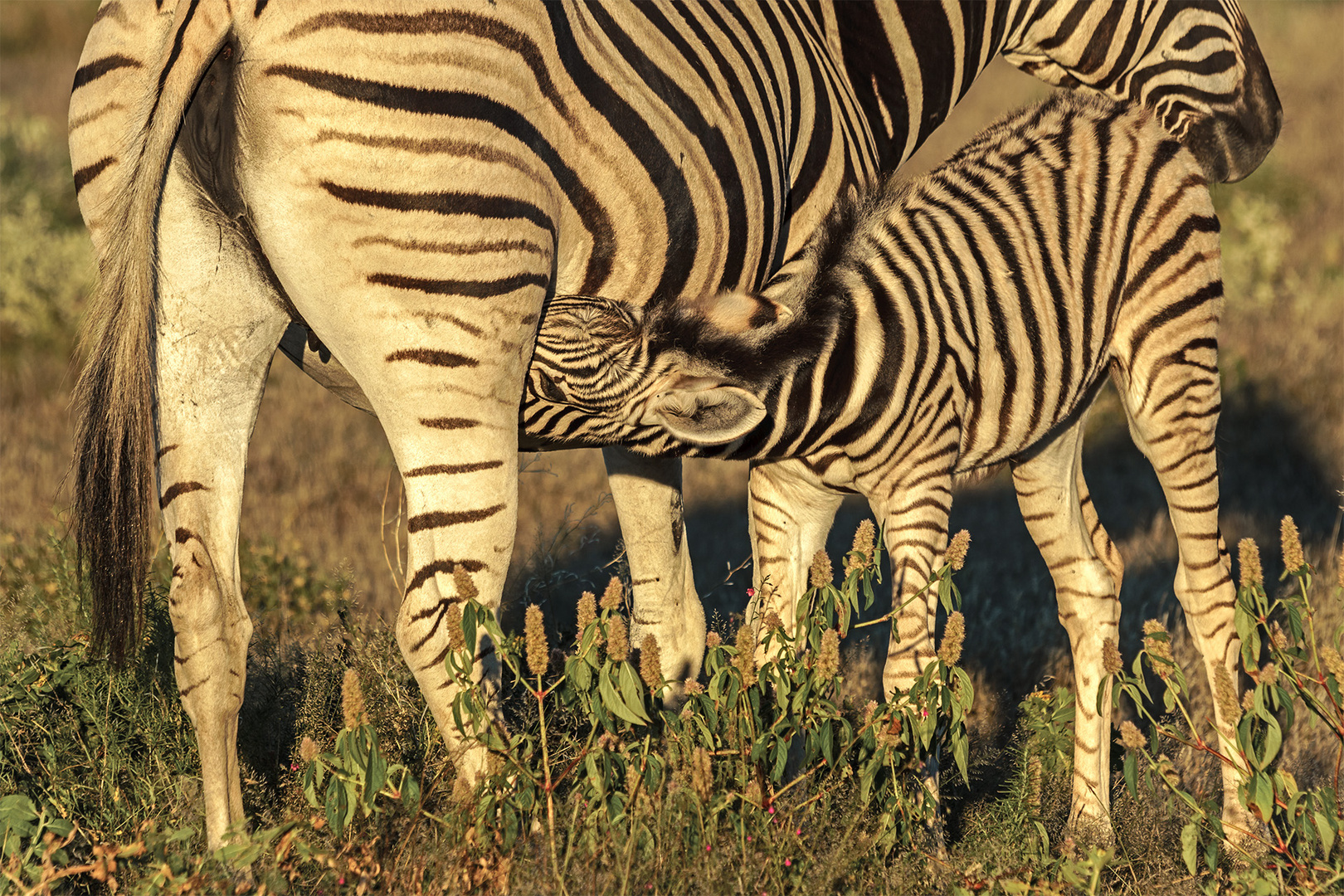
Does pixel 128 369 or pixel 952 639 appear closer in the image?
pixel 952 639

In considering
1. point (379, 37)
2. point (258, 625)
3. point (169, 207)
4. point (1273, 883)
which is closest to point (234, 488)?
point (169, 207)

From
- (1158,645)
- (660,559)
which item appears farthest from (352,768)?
(660,559)

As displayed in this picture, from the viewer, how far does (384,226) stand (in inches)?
126

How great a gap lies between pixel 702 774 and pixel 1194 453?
2529mm

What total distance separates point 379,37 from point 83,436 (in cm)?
147

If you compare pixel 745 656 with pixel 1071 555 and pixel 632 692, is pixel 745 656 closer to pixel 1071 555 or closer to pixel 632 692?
pixel 632 692

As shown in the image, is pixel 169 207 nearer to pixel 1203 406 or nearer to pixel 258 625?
pixel 258 625

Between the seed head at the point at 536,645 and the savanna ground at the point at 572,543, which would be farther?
the savanna ground at the point at 572,543

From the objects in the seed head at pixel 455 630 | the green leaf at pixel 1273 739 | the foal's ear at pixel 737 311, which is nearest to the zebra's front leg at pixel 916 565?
the foal's ear at pixel 737 311

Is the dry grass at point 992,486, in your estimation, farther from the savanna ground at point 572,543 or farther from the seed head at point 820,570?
the seed head at point 820,570

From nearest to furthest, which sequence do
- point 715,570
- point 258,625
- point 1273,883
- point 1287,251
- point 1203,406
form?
point 1273,883, point 1203,406, point 258,625, point 715,570, point 1287,251

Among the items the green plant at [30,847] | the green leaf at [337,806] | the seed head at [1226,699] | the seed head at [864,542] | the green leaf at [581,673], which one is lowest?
the green plant at [30,847]

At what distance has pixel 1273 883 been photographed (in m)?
3.10

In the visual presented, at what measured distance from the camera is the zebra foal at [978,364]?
152 inches
